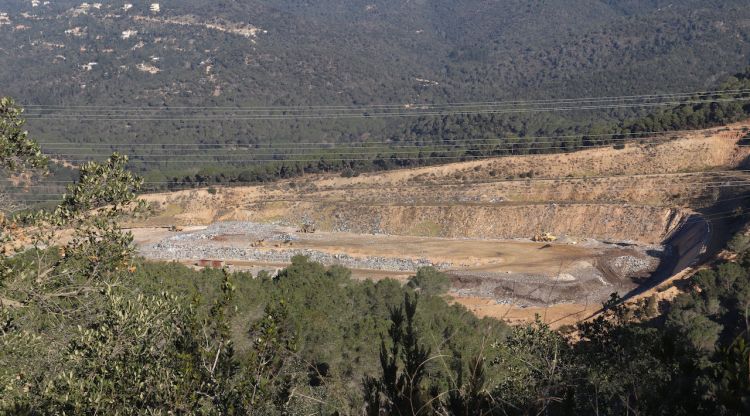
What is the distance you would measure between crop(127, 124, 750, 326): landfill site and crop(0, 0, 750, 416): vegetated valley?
11.2 inches

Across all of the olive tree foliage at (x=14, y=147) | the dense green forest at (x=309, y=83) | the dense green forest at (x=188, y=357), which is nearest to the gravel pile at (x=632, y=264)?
the dense green forest at (x=309, y=83)

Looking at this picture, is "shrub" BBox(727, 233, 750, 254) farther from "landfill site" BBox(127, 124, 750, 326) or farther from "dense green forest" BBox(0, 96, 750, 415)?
"dense green forest" BBox(0, 96, 750, 415)

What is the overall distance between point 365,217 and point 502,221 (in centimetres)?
1475

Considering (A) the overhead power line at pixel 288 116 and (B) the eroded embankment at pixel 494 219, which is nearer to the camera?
(B) the eroded embankment at pixel 494 219

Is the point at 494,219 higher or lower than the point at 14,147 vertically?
lower

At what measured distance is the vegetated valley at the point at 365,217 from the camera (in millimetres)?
8586

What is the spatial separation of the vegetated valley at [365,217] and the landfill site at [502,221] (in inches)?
11.2

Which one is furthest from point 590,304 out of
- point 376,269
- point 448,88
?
point 448,88

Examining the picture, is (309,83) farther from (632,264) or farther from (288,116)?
(632,264)

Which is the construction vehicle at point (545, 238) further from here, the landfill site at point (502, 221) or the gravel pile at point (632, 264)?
the gravel pile at point (632, 264)

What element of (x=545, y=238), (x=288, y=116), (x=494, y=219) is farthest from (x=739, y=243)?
(x=288, y=116)

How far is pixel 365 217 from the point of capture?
67.1m

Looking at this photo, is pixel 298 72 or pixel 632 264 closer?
pixel 632 264

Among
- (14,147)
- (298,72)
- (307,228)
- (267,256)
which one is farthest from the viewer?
(298,72)
